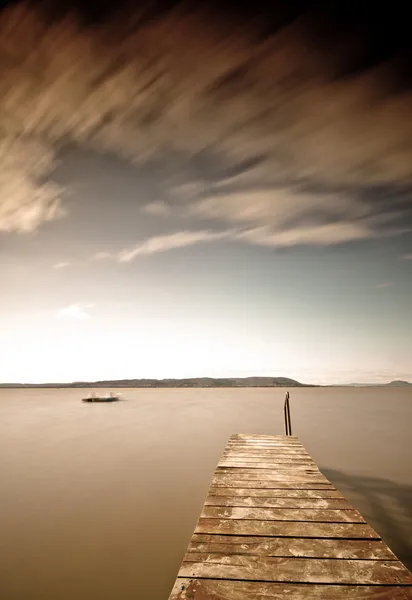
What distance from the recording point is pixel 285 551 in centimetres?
376

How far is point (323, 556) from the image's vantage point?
12.0ft

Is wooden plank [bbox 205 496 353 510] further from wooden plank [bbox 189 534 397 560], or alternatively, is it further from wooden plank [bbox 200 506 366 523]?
wooden plank [bbox 189 534 397 560]

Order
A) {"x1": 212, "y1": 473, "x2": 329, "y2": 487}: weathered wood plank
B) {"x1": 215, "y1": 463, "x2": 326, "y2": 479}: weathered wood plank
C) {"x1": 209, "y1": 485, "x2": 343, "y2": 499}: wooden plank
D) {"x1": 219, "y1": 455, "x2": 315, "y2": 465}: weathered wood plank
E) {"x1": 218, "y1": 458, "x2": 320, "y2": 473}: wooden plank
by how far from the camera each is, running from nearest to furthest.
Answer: {"x1": 209, "y1": 485, "x2": 343, "y2": 499}: wooden plank → {"x1": 212, "y1": 473, "x2": 329, "y2": 487}: weathered wood plank → {"x1": 215, "y1": 463, "x2": 326, "y2": 479}: weathered wood plank → {"x1": 218, "y1": 458, "x2": 320, "y2": 473}: wooden plank → {"x1": 219, "y1": 455, "x2": 315, "y2": 465}: weathered wood plank

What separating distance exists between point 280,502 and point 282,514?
20.4 inches

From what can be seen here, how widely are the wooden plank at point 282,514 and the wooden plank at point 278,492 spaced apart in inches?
25.3

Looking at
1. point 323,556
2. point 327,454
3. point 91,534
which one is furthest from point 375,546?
point 327,454

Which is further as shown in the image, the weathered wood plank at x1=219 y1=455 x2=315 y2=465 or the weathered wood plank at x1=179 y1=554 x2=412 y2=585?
the weathered wood plank at x1=219 y1=455 x2=315 y2=465

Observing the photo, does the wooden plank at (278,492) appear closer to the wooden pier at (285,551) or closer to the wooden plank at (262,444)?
the wooden pier at (285,551)

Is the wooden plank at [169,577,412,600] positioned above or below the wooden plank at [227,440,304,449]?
above

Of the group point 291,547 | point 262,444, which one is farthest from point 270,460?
point 291,547

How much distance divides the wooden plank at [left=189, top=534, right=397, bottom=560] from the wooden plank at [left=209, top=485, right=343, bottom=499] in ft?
5.46

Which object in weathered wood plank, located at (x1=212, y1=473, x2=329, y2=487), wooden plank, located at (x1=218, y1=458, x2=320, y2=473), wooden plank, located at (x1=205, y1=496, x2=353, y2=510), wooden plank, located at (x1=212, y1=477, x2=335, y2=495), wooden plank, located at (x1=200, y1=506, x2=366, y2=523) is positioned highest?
wooden plank, located at (x1=200, y1=506, x2=366, y2=523)

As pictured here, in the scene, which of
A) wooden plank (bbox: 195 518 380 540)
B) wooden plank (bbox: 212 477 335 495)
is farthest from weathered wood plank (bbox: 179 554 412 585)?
wooden plank (bbox: 212 477 335 495)

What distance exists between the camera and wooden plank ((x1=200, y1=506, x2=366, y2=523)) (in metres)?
4.64
